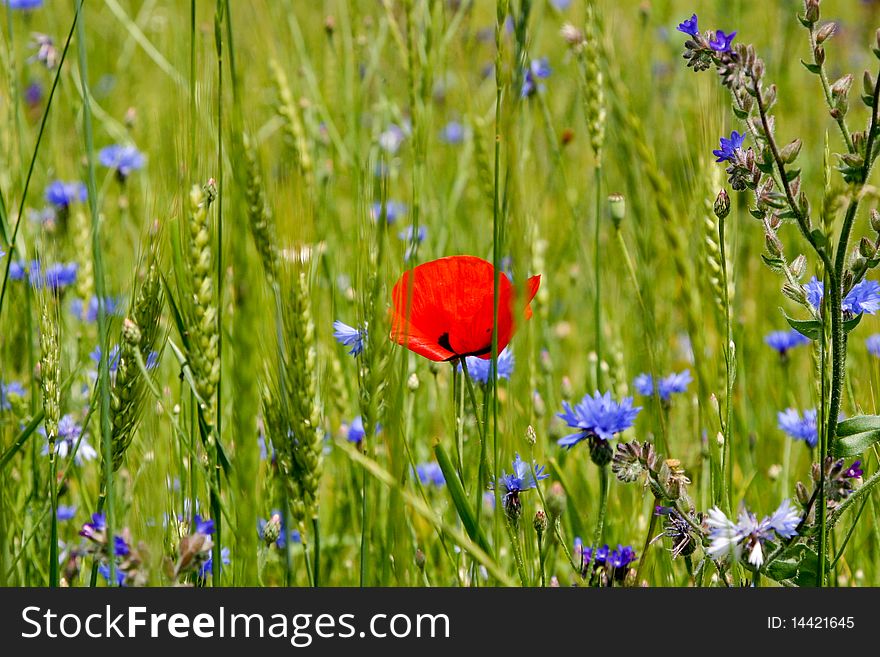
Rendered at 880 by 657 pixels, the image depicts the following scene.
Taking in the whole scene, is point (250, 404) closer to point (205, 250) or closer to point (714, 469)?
point (205, 250)

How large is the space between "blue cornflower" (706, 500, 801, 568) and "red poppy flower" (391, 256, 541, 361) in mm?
252

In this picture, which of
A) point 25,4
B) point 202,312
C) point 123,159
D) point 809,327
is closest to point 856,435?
point 809,327

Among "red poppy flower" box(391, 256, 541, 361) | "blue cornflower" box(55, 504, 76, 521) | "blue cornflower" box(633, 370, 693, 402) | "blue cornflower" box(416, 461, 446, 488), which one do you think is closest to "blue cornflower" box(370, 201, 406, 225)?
"blue cornflower" box(416, 461, 446, 488)

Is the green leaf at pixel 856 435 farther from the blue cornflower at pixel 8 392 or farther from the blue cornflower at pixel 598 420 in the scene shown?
the blue cornflower at pixel 8 392

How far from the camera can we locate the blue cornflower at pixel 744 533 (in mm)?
798

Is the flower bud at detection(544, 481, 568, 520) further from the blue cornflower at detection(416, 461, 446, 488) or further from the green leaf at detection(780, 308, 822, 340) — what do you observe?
the blue cornflower at detection(416, 461, 446, 488)

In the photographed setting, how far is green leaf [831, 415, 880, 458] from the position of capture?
0.88 m

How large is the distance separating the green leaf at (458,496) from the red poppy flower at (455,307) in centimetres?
13

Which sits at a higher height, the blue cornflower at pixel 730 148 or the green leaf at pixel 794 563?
the blue cornflower at pixel 730 148

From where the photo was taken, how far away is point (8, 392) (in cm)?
125

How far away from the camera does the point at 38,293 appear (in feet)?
3.10

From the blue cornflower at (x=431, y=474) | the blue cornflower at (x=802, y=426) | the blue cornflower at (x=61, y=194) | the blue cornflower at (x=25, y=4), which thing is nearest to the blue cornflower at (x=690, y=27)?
the blue cornflower at (x=802, y=426)
